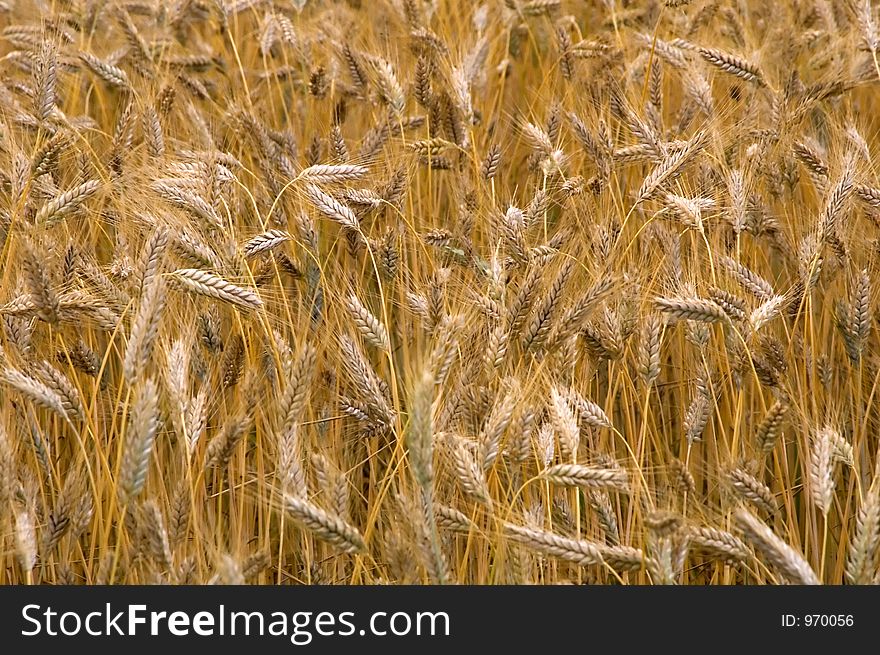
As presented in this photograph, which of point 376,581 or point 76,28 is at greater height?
point 76,28

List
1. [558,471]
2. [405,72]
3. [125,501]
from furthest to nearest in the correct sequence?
[405,72]
[558,471]
[125,501]

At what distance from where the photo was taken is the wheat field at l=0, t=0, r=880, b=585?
67.0 inches

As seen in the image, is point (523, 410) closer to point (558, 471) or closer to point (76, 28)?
point (558, 471)

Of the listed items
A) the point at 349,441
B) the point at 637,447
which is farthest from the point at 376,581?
the point at 637,447

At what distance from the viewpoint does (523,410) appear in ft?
5.77

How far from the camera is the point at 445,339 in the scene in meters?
1.80

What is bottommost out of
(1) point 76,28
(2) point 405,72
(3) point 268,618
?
(3) point 268,618

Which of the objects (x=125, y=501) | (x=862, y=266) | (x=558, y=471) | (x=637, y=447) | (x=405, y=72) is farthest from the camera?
(x=405, y=72)

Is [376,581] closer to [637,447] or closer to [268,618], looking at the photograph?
[268,618]

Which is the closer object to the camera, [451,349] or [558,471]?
[558,471]

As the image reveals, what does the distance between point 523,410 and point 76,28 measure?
9.33ft

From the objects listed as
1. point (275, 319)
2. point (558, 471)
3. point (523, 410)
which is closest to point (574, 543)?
point (558, 471)

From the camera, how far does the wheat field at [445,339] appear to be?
5.58 feet

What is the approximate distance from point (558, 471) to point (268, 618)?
0.62 meters
